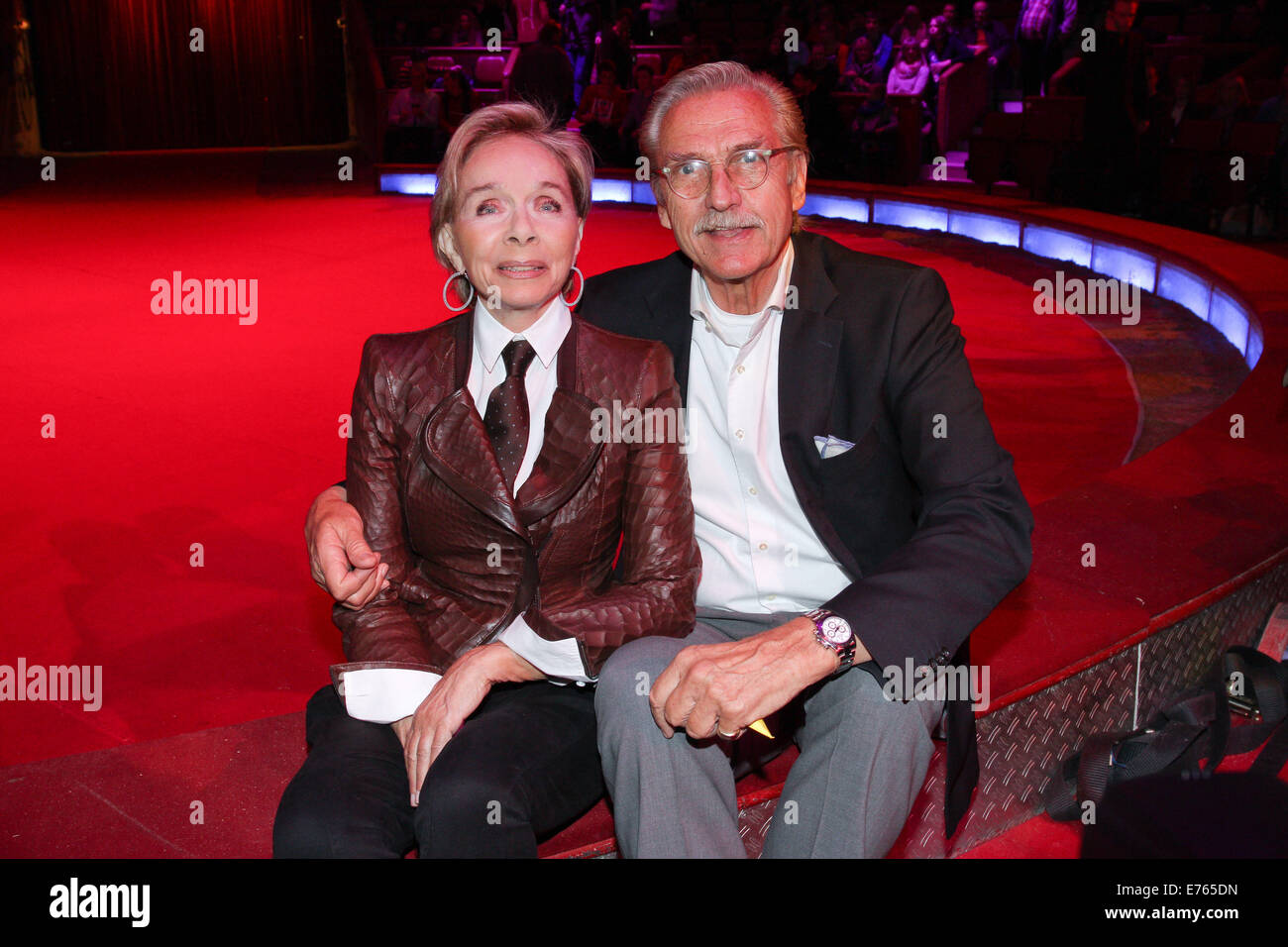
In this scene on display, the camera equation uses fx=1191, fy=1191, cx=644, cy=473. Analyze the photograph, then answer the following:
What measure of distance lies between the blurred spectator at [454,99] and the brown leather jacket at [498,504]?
38.7 ft

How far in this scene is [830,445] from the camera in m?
1.79

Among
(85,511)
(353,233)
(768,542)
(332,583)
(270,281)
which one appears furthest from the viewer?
(353,233)

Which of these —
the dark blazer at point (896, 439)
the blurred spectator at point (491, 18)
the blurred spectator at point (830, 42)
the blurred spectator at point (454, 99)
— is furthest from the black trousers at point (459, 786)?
the blurred spectator at point (491, 18)

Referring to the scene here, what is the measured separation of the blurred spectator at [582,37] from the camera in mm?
13321

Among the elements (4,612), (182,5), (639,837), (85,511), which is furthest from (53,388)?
(182,5)

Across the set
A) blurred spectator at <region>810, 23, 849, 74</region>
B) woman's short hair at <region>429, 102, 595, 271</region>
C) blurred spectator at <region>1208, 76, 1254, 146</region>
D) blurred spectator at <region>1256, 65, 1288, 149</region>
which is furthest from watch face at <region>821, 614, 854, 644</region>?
blurred spectator at <region>810, 23, 849, 74</region>

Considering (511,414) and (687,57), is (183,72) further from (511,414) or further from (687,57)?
(511,414)

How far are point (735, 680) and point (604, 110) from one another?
1108 cm

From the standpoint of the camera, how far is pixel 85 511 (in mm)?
3736

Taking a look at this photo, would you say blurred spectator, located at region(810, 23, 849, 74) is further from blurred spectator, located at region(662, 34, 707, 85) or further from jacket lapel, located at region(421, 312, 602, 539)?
jacket lapel, located at region(421, 312, 602, 539)

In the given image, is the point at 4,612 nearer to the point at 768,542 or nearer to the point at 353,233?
the point at 768,542

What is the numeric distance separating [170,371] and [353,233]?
3.98 meters

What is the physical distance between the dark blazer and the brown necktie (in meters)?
0.28

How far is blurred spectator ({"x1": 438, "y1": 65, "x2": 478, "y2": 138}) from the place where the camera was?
42.3 ft
